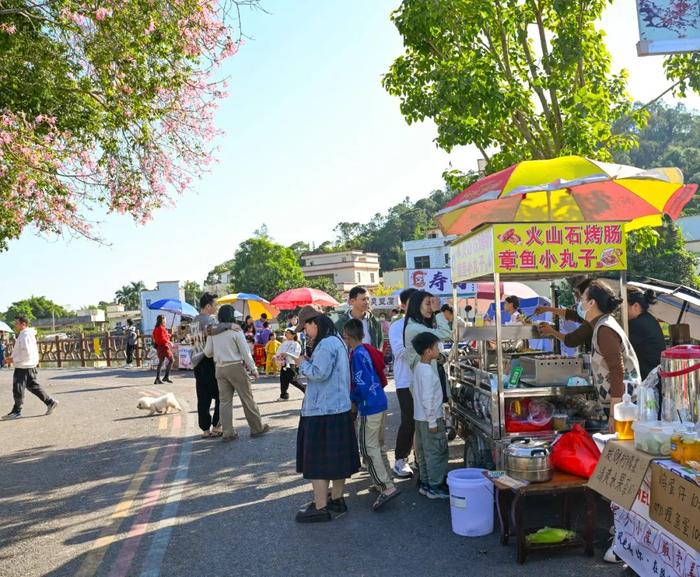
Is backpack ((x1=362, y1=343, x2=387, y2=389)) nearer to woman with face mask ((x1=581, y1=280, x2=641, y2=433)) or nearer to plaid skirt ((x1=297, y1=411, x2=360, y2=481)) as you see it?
plaid skirt ((x1=297, y1=411, x2=360, y2=481))

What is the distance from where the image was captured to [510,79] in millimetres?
10797

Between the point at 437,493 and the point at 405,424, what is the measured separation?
33.1 inches

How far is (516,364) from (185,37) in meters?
6.72

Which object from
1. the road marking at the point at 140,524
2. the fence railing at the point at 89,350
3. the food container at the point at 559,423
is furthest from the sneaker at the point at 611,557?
the fence railing at the point at 89,350

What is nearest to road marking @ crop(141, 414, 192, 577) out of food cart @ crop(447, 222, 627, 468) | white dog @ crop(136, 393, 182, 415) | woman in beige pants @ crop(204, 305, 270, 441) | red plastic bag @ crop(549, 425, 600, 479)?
woman in beige pants @ crop(204, 305, 270, 441)

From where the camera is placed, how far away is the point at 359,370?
5836mm

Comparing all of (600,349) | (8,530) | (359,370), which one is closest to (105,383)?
(8,530)

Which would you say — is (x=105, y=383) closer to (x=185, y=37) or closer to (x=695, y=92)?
(x=185, y=37)

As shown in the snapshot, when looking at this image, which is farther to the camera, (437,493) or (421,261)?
(421,261)

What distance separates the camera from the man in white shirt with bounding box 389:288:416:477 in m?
6.61

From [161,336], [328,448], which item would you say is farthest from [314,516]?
[161,336]

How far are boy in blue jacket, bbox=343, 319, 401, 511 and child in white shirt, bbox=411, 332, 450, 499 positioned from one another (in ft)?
1.16

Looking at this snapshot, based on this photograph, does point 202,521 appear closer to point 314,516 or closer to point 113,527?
point 113,527

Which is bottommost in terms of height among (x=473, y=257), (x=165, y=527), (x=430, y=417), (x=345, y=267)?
(x=165, y=527)
